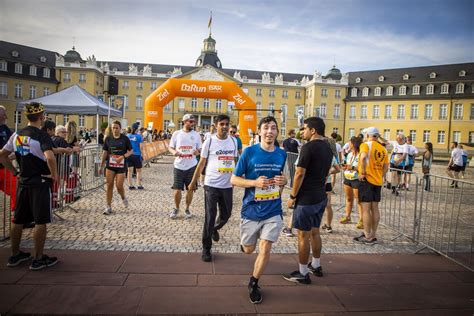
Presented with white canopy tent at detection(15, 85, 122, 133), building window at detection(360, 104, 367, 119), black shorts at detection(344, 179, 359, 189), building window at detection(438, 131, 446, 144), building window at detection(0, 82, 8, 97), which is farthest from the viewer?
building window at detection(360, 104, 367, 119)

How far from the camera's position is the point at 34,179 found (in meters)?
4.23

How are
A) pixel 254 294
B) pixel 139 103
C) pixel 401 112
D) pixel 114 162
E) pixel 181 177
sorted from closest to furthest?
pixel 254 294 → pixel 181 177 → pixel 114 162 → pixel 401 112 → pixel 139 103

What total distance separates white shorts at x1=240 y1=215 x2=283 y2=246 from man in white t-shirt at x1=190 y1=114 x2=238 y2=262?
1.14m

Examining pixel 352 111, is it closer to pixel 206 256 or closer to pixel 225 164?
pixel 225 164

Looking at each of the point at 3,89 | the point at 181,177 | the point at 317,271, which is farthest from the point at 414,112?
the point at 3,89

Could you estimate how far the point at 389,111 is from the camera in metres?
65.1

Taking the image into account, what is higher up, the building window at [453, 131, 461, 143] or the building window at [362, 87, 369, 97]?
the building window at [362, 87, 369, 97]

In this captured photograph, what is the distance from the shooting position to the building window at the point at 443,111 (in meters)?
59.2

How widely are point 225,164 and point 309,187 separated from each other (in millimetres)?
A: 1476

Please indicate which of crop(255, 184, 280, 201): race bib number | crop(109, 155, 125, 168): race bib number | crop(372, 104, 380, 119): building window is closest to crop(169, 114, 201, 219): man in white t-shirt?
crop(109, 155, 125, 168): race bib number

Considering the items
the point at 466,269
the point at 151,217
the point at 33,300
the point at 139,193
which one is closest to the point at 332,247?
the point at 466,269

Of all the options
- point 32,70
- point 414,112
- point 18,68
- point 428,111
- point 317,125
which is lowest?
point 317,125

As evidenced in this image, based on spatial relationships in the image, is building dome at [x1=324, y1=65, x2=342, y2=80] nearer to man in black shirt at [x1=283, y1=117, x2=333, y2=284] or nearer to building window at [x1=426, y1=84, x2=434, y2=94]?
building window at [x1=426, y1=84, x2=434, y2=94]

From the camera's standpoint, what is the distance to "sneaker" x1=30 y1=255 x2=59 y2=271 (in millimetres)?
4215
